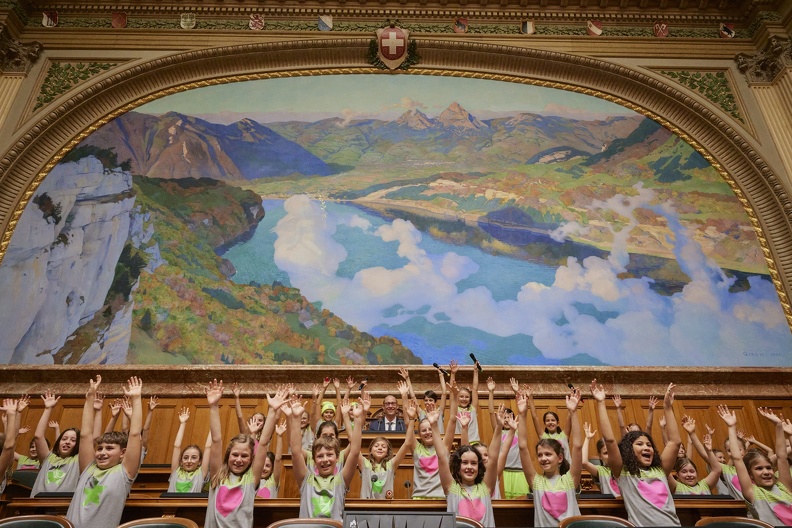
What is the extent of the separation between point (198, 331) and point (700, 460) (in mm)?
5986

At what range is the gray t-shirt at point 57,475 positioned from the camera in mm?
4660

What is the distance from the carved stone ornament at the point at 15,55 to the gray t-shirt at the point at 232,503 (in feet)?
25.5

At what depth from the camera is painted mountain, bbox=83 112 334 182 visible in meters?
8.35

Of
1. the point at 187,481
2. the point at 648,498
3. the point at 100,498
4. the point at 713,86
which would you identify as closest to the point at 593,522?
the point at 648,498

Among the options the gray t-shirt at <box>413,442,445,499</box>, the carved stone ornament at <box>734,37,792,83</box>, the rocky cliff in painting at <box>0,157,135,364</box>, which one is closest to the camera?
the gray t-shirt at <box>413,442,445,499</box>

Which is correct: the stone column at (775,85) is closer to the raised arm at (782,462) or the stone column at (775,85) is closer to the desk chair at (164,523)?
the raised arm at (782,462)

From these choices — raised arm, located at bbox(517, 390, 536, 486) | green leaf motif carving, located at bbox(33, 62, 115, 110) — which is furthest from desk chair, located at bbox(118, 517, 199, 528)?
green leaf motif carving, located at bbox(33, 62, 115, 110)

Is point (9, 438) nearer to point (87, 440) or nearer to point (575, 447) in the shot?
point (87, 440)

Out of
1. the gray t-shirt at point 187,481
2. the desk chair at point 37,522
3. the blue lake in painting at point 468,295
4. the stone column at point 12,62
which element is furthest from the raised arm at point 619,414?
the stone column at point 12,62

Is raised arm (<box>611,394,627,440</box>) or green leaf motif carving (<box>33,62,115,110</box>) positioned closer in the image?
raised arm (<box>611,394,627,440</box>)

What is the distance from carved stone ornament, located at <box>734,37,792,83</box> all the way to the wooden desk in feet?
23.6

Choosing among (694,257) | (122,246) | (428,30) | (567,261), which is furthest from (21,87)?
(694,257)

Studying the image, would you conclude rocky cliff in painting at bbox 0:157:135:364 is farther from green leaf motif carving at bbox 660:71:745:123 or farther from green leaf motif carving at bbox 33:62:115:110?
green leaf motif carving at bbox 660:71:745:123

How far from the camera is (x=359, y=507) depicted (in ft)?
12.6
